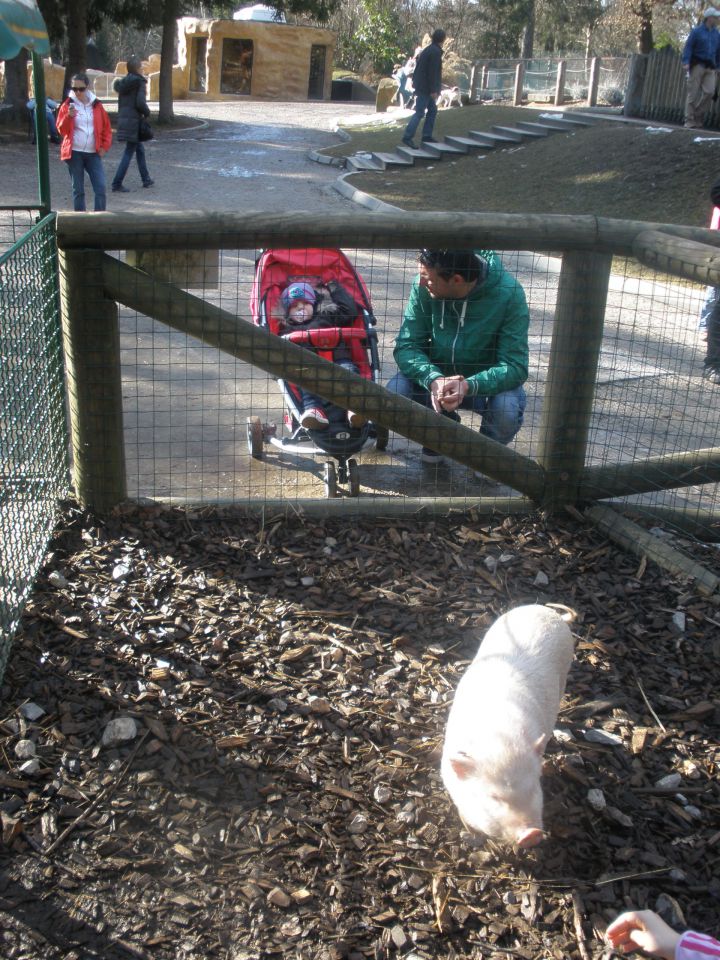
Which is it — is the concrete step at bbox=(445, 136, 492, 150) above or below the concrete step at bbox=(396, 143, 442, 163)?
above

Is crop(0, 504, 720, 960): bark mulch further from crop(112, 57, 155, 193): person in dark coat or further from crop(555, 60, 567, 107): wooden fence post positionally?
crop(555, 60, 567, 107): wooden fence post

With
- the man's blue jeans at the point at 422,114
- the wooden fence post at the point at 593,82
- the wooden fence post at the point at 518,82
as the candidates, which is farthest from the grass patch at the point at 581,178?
the wooden fence post at the point at 518,82

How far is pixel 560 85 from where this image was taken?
30281 millimetres

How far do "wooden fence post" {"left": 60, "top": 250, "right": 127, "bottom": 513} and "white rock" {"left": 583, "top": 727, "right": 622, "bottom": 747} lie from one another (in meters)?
2.19

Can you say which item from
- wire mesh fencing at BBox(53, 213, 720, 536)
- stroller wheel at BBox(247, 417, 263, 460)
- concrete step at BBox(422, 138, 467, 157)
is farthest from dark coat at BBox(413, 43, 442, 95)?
stroller wheel at BBox(247, 417, 263, 460)

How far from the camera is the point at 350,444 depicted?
15.7 ft

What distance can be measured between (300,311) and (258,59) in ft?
130

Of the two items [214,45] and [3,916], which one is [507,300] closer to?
[3,916]

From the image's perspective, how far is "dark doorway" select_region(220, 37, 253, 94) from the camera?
4044 centimetres

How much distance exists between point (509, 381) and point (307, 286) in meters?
1.39

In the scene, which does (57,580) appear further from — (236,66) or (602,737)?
(236,66)

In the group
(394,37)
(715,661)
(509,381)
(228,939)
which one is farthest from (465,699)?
(394,37)

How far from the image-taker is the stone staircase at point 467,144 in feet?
70.9

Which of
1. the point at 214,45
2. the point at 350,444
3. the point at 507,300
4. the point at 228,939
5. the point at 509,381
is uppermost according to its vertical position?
the point at 214,45
